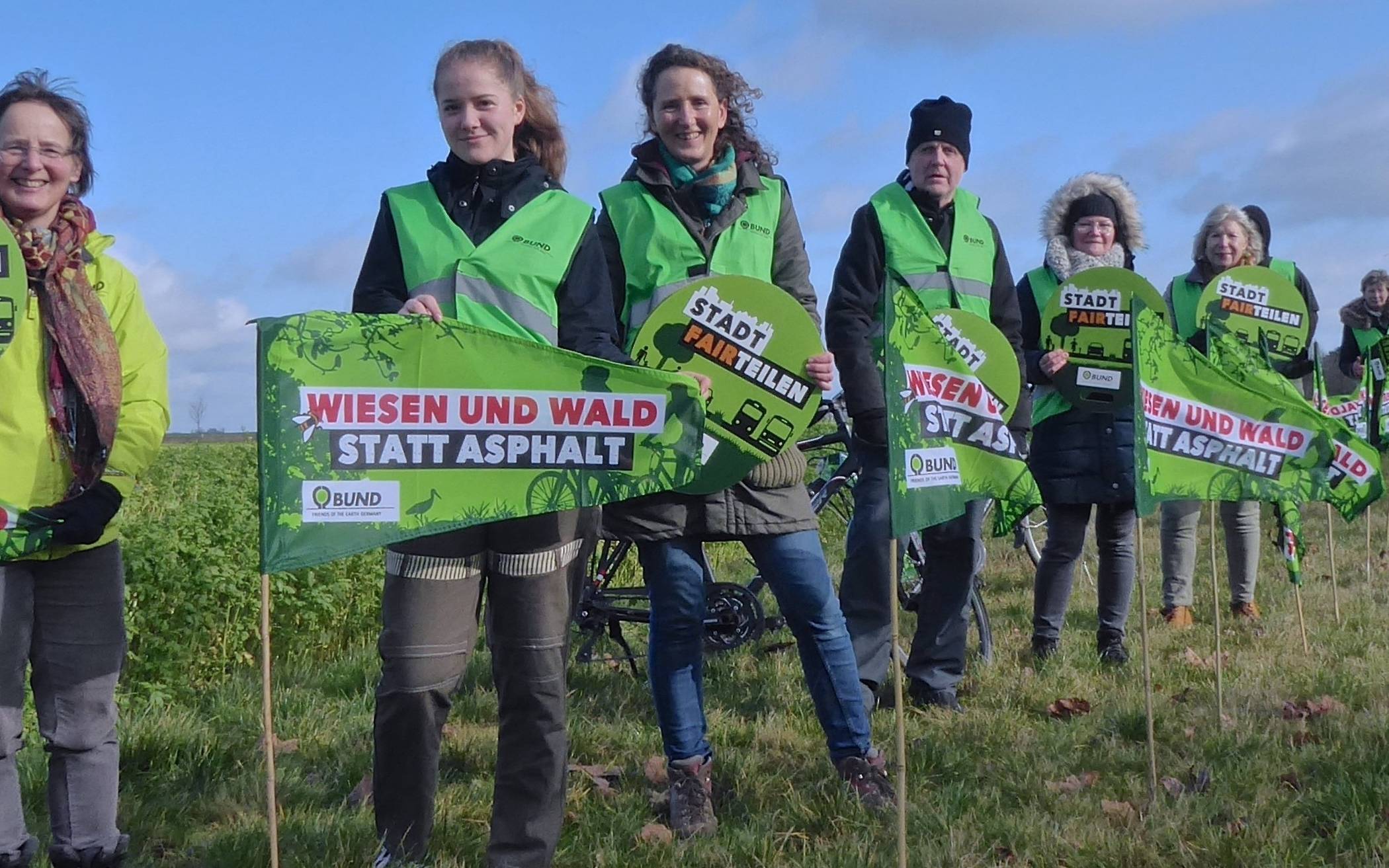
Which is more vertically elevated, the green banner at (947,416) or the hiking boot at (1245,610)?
the green banner at (947,416)

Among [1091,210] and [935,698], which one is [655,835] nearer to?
[935,698]

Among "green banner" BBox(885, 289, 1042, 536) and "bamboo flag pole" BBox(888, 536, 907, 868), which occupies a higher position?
"green banner" BBox(885, 289, 1042, 536)

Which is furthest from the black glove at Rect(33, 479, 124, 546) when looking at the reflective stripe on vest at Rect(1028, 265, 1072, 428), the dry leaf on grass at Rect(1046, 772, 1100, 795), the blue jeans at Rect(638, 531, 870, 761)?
the reflective stripe on vest at Rect(1028, 265, 1072, 428)

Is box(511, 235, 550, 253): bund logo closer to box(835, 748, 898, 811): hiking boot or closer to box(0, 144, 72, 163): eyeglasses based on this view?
box(0, 144, 72, 163): eyeglasses

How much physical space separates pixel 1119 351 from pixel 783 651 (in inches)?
81.6

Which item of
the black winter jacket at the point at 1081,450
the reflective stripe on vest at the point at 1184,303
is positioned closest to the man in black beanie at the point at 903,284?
the black winter jacket at the point at 1081,450

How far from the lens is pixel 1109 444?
5.57 meters

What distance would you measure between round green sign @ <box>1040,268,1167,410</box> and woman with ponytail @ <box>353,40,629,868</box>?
108 inches

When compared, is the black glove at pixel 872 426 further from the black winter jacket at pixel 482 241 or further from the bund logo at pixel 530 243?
the bund logo at pixel 530 243

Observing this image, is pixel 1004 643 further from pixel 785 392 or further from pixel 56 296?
pixel 56 296

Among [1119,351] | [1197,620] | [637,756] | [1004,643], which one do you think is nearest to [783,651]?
[1004,643]

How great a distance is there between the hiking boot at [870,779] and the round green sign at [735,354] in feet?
3.43

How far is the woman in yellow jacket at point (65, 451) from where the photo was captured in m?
3.05

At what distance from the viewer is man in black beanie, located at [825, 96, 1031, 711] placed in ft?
14.9
